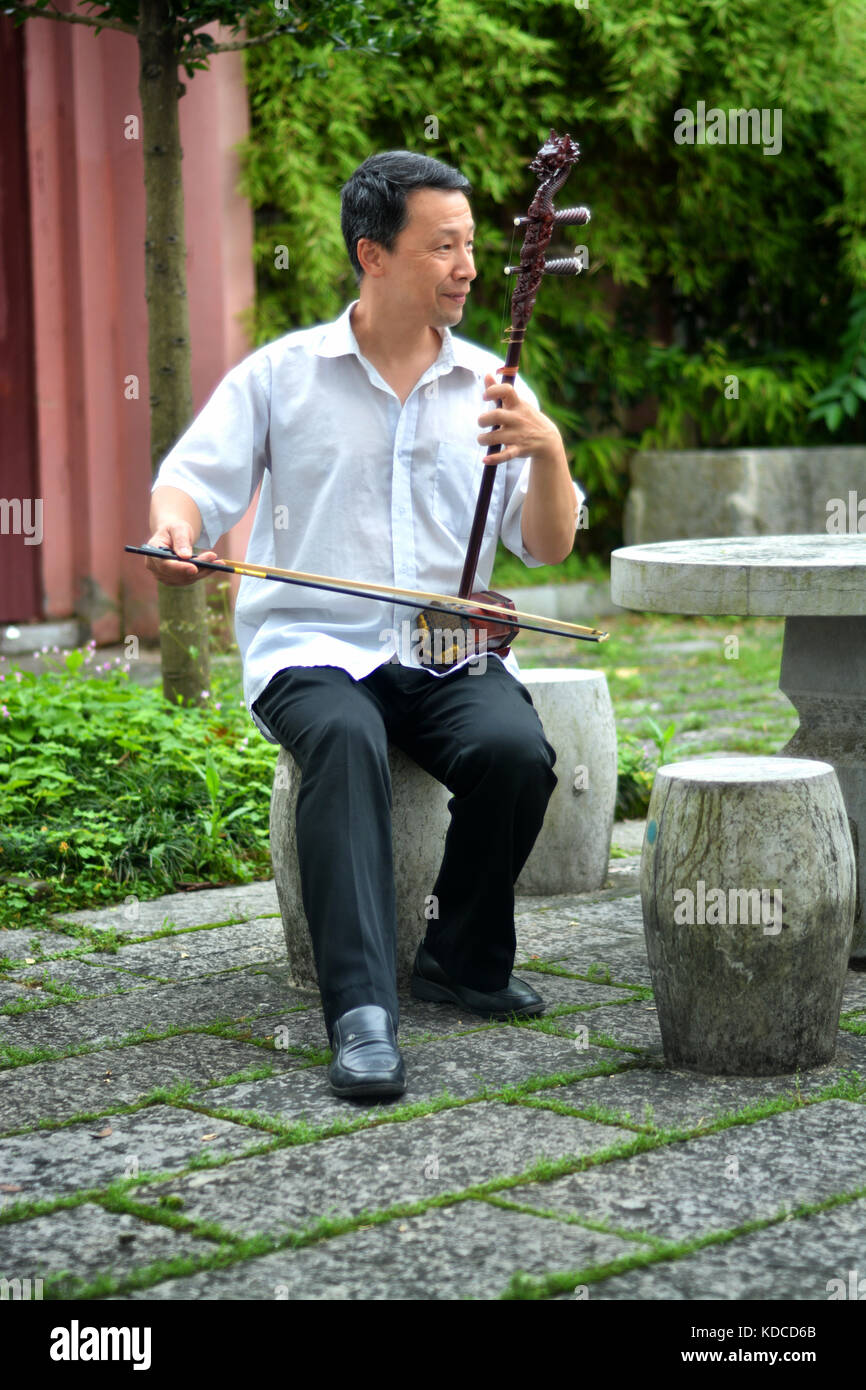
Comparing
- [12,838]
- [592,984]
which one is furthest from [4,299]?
[592,984]

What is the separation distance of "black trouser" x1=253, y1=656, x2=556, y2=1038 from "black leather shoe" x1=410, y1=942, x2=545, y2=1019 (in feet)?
0.08

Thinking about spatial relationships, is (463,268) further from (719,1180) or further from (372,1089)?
(719,1180)

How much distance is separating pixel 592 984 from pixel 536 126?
6971mm

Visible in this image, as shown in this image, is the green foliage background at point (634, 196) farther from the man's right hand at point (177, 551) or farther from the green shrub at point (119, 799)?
the man's right hand at point (177, 551)

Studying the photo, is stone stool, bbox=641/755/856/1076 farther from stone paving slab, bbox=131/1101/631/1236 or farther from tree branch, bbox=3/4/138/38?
tree branch, bbox=3/4/138/38

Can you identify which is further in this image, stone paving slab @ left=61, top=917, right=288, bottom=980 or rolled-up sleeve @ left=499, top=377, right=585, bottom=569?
stone paving slab @ left=61, top=917, right=288, bottom=980

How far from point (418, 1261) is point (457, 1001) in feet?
3.94

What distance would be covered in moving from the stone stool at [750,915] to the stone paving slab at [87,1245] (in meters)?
1.03

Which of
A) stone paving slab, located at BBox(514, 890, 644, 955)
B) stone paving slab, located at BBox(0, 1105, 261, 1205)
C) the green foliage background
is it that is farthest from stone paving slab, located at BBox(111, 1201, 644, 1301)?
the green foliage background

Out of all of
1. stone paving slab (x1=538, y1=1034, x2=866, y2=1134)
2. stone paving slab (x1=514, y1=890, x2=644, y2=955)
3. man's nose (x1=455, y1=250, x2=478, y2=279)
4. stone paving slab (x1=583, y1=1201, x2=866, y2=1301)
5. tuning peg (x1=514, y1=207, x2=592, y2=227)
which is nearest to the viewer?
stone paving slab (x1=583, y1=1201, x2=866, y2=1301)

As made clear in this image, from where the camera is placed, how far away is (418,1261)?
223 centimetres

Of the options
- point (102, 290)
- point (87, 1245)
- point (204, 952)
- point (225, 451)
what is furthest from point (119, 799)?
point (102, 290)

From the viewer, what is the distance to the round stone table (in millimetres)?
3283
